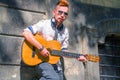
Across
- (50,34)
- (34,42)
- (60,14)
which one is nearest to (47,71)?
(34,42)

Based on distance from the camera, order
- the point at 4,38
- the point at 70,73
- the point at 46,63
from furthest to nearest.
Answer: the point at 70,73 → the point at 4,38 → the point at 46,63

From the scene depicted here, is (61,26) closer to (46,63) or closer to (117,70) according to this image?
(46,63)

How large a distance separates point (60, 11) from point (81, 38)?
1.21m

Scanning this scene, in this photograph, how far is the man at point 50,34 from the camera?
6117mm

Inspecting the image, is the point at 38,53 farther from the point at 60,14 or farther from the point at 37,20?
the point at 37,20

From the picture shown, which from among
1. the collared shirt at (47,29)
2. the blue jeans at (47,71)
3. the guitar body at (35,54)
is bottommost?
the blue jeans at (47,71)

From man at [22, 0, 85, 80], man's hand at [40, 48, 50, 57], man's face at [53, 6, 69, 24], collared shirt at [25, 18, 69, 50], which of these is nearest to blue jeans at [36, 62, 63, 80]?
man at [22, 0, 85, 80]

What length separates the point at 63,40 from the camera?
6.69 meters

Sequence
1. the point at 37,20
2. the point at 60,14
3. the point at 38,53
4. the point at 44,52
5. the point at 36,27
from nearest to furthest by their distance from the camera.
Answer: the point at 44,52
the point at 38,53
the point at 36,27
the point at 60,14
the point at 37,20

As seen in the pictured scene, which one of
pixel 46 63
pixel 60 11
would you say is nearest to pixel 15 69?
pixel 46 63

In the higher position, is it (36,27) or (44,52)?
(36,27)

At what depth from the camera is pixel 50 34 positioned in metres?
6.47

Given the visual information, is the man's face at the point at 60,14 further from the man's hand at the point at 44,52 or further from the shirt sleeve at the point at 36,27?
the man's hand at the point at 44,52

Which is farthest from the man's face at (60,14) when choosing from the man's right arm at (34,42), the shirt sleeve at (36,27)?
the man's right arm at (34,42)
